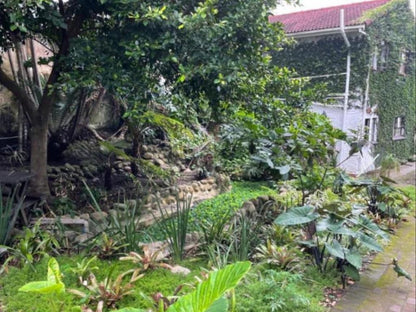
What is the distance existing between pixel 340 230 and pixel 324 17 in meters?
12.5

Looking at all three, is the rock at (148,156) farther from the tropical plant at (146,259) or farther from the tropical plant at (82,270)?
the tropical plant at (82,270)

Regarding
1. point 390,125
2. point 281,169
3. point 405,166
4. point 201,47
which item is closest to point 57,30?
point 201,47

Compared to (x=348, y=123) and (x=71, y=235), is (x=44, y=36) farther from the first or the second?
(x=348, y=123)

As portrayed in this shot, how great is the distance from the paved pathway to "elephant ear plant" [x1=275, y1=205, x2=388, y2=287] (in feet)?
0.71

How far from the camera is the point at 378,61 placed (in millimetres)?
13977

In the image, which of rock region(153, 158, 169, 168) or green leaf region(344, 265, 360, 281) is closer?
green leaf region(344, 265, 360, 281)

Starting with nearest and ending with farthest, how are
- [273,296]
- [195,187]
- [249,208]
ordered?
[273,296]
[249,208]
[195,187]

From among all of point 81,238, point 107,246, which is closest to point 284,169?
point 107,246

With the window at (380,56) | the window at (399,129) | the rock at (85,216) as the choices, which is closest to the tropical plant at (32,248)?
the rock at (85,216)

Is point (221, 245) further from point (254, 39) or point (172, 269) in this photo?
point (254, 39)

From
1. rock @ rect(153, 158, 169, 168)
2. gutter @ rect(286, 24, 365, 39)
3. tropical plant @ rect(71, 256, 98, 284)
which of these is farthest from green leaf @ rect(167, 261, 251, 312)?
gutter @ rect(286, 24, 365, 39)

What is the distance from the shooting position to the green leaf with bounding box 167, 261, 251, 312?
1.89 meters

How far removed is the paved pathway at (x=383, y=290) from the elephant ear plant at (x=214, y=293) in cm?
201

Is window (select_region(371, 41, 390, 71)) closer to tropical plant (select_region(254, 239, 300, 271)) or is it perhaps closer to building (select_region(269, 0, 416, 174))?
building (select_region(269, 0, 416, 174))
